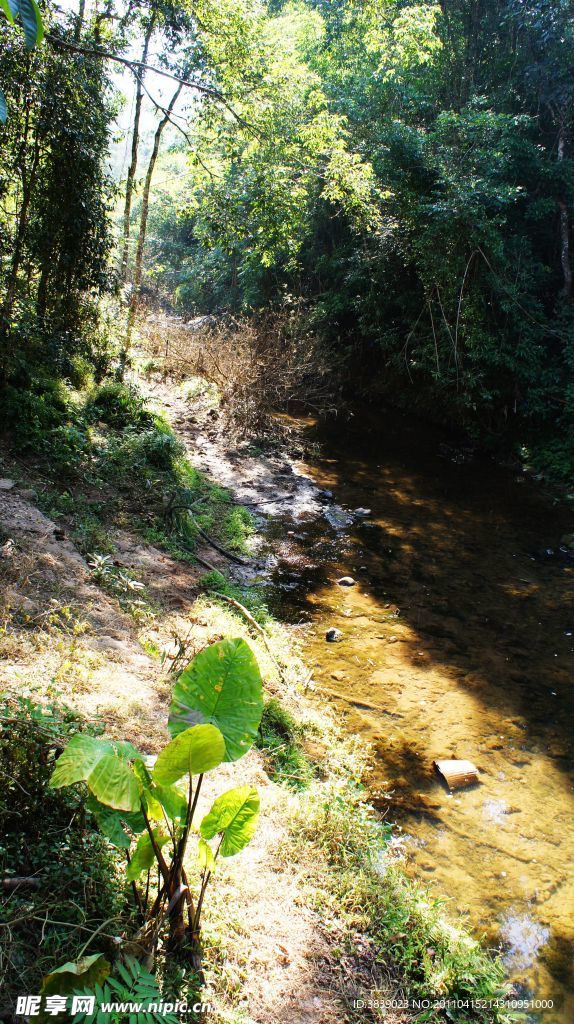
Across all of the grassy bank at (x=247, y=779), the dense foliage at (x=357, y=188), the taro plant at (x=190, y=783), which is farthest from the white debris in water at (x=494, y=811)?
the dense foliage at (x=357, y=188)

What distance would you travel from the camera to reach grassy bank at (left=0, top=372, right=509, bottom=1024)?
201 cm

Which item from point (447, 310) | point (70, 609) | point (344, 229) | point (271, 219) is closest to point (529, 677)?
point (70, 609)

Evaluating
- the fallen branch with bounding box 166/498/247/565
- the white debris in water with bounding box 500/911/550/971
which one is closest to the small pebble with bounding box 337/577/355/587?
the fallen branch with bounding box 166/498/247/565

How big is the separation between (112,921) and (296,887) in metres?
1.01

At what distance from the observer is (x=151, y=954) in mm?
1812

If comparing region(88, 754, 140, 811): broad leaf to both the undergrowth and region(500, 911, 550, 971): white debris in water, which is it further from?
the undergrowth

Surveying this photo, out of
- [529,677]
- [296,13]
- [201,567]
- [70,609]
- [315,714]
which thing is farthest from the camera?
[296,13]

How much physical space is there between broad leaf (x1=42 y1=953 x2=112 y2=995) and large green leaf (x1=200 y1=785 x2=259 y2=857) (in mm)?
493

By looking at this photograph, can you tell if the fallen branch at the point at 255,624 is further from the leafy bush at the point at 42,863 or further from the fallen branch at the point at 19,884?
the fallen branch at the point at 19,884

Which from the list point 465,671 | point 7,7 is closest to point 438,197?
point 465,671

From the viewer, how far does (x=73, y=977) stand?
1474 millimetres

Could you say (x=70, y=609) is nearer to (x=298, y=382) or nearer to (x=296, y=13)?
(x=298, y=382)

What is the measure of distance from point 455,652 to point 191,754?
12.7ft

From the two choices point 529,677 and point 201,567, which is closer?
point 529,677
